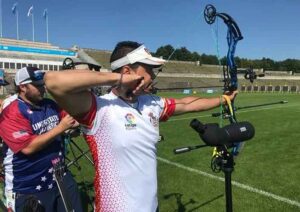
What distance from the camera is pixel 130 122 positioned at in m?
2.67

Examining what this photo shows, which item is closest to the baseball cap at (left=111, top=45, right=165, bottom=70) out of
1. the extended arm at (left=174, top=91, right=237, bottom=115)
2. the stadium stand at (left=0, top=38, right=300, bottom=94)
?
the extended arm at (left=174, top=91, right=237, bottom=115)

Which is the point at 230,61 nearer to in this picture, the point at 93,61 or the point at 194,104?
the point at 194,104


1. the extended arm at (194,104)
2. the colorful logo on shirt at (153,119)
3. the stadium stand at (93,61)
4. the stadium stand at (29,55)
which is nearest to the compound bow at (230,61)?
the extended arm at (194,104)

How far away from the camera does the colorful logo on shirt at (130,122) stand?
265 centimetres

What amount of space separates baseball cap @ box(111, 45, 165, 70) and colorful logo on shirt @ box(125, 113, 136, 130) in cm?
33

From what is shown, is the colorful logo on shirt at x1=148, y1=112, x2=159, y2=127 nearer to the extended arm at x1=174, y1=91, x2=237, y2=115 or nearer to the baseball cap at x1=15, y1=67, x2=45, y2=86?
the extended arm at x1=174, y1=91, x2=237, y2=115

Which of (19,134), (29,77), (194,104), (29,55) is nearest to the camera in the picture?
(194,104)

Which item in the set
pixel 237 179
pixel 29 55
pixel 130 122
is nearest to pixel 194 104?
pixel 130 122

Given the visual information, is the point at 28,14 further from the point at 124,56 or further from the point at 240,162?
the point at 124,56

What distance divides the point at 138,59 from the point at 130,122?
1.35 ft

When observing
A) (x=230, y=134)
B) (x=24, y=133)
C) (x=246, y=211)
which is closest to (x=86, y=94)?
(x=230, y=134)

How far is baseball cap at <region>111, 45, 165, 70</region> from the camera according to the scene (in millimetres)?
2615

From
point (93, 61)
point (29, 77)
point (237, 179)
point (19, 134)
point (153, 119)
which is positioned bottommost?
point (237, 179)

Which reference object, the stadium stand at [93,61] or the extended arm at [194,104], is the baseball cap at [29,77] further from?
the stadium stand at [93,61]
